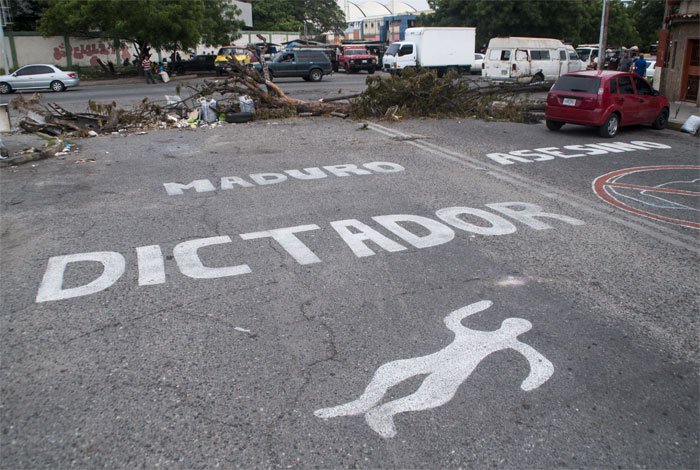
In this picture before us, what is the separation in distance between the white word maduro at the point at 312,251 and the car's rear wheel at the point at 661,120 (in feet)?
33.3

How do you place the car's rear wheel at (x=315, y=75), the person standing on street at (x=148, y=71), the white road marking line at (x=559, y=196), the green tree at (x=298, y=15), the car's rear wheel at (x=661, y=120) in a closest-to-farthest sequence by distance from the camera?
the white road marking line at (x=559, y=196)
the car's rear wheel at (x=661, y=120)
the person standing on street at (x=148, y=71)
the car's rear wheel at (x=315, y=75)
the green tree at (x=298, y=15)

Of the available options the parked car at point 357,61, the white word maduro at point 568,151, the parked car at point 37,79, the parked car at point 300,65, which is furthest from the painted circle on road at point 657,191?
the parked car at point 357,61

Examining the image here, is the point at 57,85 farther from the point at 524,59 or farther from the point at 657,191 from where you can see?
the point at 657,191

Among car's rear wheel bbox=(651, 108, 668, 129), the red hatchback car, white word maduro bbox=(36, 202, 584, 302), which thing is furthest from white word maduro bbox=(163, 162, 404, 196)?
car's rear wheel bbox=(651, 108, 668, 129)

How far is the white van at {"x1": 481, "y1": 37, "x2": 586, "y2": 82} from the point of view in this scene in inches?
1205

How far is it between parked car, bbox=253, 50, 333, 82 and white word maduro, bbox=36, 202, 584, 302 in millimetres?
28250

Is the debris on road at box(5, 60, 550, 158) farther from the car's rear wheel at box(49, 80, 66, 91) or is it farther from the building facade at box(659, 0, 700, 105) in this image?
the car's rear wheel at box(49, 80, 66, 91)

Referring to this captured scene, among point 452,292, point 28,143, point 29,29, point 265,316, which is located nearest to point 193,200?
point 265,316

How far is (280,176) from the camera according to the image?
10.5 metres

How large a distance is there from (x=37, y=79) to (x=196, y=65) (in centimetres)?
1351

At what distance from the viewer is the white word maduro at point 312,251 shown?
576 cm

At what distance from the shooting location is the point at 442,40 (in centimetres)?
3669

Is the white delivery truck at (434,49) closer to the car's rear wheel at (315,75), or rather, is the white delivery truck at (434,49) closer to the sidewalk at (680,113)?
the car's rear wheel at (315,75)

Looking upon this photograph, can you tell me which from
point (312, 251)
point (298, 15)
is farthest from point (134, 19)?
point (298, 15)
